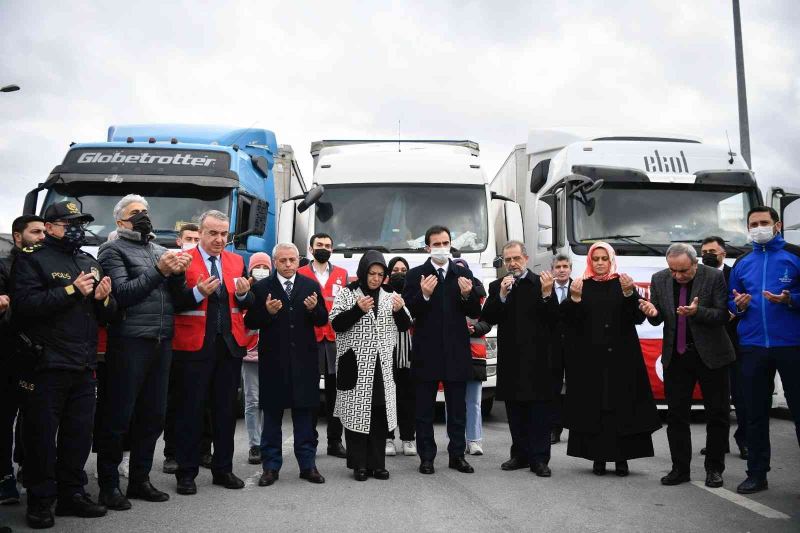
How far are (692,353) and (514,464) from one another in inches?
70.5

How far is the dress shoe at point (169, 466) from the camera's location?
7906mm

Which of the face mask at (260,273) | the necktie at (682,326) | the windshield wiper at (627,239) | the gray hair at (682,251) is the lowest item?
the necktie at (682,326)

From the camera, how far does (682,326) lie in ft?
25.0

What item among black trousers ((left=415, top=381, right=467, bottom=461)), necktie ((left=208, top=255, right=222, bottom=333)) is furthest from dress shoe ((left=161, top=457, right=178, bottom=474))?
black trousers ((left=415, top=381, right=467, bottom=461))

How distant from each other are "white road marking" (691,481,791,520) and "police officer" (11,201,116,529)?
4327 mm

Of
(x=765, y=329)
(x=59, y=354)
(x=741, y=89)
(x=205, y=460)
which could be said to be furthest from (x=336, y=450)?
(x=741, y=89)

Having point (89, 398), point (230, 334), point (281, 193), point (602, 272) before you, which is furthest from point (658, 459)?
point (281, 193)

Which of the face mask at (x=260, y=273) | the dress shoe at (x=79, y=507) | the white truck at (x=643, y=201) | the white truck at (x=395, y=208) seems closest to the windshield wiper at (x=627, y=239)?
the white truck at (x=643, y=201)

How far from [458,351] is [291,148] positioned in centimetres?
845

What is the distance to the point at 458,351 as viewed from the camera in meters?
8.14

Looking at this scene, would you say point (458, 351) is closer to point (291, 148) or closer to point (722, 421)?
point (722, 421)

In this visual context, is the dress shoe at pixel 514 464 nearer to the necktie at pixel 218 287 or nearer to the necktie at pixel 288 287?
the necktie at pixel 288 287

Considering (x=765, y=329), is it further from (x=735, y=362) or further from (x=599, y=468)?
(x=599, y=468)

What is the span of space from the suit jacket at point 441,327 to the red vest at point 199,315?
1.60 meters
